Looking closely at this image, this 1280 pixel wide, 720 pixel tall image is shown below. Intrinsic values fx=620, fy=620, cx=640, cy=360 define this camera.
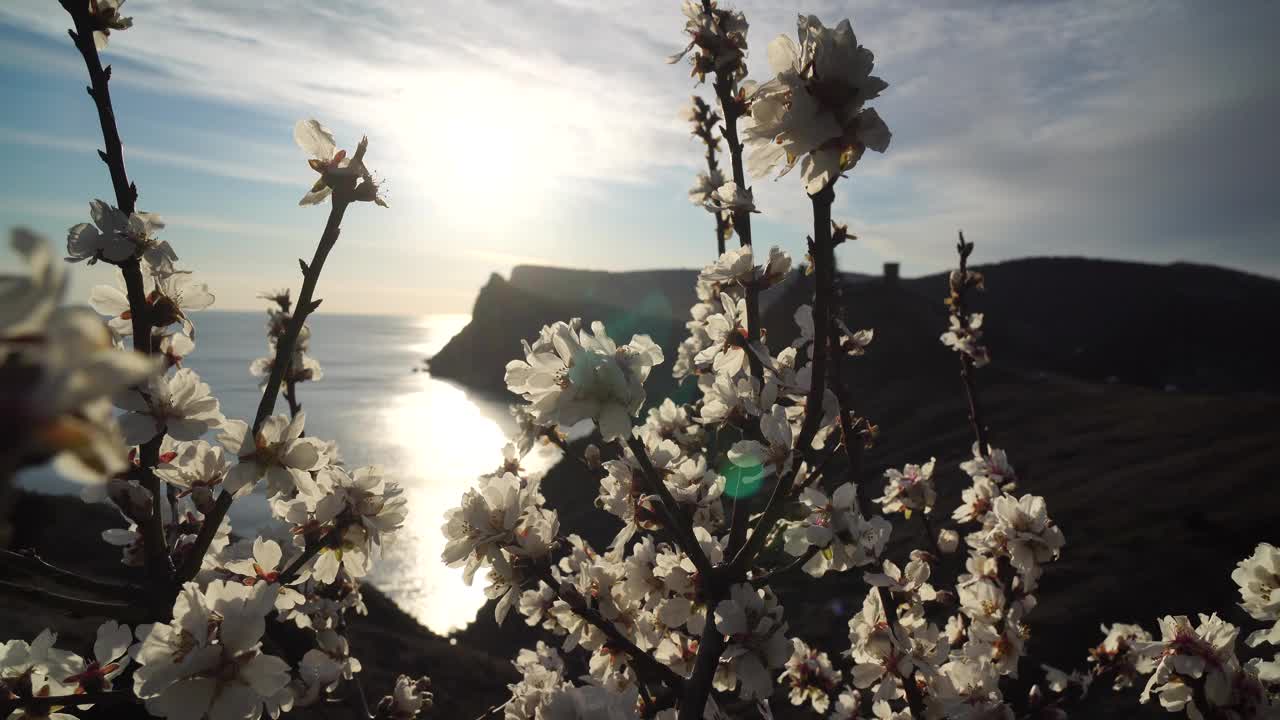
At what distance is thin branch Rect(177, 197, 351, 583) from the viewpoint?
1681mm

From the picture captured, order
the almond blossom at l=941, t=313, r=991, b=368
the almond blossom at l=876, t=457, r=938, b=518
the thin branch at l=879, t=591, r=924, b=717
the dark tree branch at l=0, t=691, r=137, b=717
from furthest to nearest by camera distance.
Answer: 1. the almond blossom at l=941, t=313, r=991, b=368
2. the almond blossom at l=876, t=457, r=938, b=518
3. the thin branch at l=879, t=591, r=924, b=717
4. the dark tree branch at l=0, t=691, r=137, b=717

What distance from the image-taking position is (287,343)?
A: 1.73 m

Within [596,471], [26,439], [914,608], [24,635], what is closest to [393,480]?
A: [596,471]

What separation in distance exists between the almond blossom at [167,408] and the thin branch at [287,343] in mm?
233

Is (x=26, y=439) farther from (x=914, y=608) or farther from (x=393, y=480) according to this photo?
(x=914, y=608)

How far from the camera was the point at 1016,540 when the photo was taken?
3.38 metres

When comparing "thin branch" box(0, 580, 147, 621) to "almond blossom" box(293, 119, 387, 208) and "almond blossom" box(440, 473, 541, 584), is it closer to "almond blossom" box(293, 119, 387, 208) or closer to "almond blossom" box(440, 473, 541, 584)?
"almond blossom" box(440, 473, 541, 584)

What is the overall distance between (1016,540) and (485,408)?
247 feet

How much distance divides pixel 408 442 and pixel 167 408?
2225 inches

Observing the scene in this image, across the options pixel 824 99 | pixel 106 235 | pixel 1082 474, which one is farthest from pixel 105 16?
pixel 1082 474

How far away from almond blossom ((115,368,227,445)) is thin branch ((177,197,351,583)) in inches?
9.2

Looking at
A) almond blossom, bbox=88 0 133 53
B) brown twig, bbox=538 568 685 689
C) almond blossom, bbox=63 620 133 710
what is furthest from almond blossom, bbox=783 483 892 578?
almond blossom, bbox=88 0 133 53

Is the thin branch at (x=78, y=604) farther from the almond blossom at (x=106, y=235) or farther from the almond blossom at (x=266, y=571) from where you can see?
the almond blossom at (x=106, y=235)

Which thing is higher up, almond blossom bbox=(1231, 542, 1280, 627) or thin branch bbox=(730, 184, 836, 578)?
thin branch bbox=(730, 184, 836, 578)
